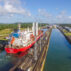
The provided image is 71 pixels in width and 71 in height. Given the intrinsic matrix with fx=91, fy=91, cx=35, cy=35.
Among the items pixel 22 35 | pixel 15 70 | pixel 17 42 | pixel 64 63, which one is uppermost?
pixel 22 35

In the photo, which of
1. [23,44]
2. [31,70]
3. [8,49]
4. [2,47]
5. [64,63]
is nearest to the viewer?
[31,70]

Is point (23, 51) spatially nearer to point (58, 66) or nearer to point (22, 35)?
point (22, 35)

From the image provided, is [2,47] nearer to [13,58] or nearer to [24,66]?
[13,58]

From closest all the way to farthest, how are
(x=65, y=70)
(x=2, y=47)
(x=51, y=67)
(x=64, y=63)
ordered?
1. (x=65, y=70)
2. (x=51, y=67)
3. (x=64, y=63)
4. (x=2, y=47)

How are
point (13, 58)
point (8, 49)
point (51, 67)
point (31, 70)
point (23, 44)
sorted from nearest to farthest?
point (31, 70) → point (51, 67) → point (13, 58) → point (8, 49) → point (23, 44)

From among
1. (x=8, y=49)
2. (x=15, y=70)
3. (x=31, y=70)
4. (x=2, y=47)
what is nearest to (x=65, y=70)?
(x=31, y=70)

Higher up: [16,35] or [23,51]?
[16,35]

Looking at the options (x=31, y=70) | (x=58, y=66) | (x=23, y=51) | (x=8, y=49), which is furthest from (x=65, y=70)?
(x=8, y=49)

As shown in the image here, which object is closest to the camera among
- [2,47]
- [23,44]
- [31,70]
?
[31,70]

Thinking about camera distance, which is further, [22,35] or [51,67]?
[22,35]
